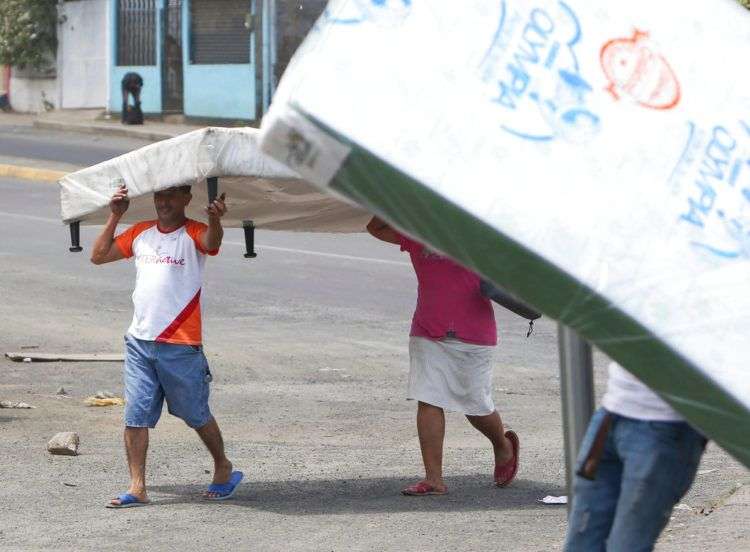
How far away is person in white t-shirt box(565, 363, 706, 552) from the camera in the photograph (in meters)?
4.20

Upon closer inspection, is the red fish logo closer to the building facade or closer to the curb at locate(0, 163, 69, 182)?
the curb at locate(0, 163, 69, 182)

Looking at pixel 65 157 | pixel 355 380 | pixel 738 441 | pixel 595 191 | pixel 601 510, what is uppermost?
pixel 595 191

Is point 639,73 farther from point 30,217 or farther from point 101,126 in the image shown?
point 101,126

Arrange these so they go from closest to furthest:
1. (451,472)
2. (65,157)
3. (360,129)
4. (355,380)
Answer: (360,129) < (451,472) < (355,380) < (65,157)

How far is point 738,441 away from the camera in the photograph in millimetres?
3508

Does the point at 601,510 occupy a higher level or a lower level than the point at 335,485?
higher

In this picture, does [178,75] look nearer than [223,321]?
No

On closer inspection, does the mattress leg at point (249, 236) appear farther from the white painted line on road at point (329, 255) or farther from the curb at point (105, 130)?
the curb at point (105, 130)

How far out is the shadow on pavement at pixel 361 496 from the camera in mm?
7461

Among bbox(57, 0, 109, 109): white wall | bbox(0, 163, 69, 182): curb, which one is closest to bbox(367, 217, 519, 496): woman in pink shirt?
bbox(0, 163, 69, 182): curb

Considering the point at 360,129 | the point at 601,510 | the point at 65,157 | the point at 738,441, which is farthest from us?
the point at 65,157

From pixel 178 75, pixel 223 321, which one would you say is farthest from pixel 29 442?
pixel 178 75

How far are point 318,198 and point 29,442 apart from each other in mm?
2307

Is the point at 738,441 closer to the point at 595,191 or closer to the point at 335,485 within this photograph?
the point at 595,191
